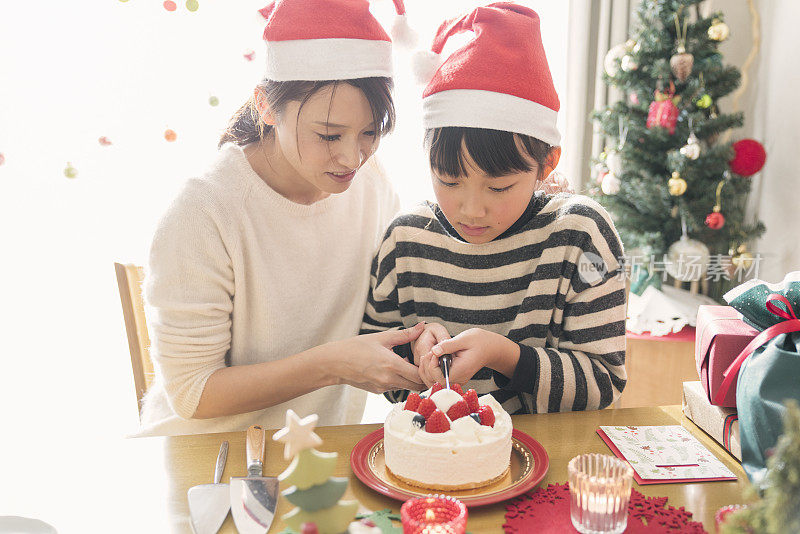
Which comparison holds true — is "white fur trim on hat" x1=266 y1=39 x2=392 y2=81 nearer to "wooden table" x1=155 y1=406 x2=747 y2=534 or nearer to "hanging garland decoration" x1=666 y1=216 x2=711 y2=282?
"wooden table" x1=155 y1=406 x2=747 y2=534

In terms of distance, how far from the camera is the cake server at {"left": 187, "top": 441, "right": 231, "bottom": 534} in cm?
86

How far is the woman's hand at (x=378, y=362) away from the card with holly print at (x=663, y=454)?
0.36 m

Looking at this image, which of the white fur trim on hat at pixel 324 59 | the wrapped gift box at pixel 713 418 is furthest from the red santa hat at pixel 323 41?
the wrapped gift box at pixel 713 418

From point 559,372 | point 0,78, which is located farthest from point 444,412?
point 0,78

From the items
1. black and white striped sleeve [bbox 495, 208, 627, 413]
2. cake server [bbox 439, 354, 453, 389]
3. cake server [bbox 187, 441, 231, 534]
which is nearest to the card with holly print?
black and white striped sleeve [bbox 495, 208, 627, 413]

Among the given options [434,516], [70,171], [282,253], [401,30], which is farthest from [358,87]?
[70,171]

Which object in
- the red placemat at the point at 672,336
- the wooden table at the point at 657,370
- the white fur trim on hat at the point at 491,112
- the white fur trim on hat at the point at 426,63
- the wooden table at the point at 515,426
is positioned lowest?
the wooden table at the point at 657,370

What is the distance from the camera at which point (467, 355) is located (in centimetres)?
115

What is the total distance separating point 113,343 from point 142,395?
4.08 ft

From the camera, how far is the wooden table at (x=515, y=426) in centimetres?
90

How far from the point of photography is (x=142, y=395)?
159 centimetres

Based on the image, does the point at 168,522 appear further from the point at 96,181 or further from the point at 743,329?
the point at 96,181

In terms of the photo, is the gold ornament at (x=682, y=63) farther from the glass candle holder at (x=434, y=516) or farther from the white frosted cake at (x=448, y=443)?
the glass candle holder at (x=434, y=516)

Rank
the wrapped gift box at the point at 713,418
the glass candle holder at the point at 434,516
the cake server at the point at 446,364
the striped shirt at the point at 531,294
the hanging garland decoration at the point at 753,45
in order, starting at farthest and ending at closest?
the hanging garland decoration at the point at 753,45, the striped shirt at the point at 531,294, the cake server at the point at 446,364, the wrapped gift box at the point at 713,418, the glass candle holder at the point at 434,516
